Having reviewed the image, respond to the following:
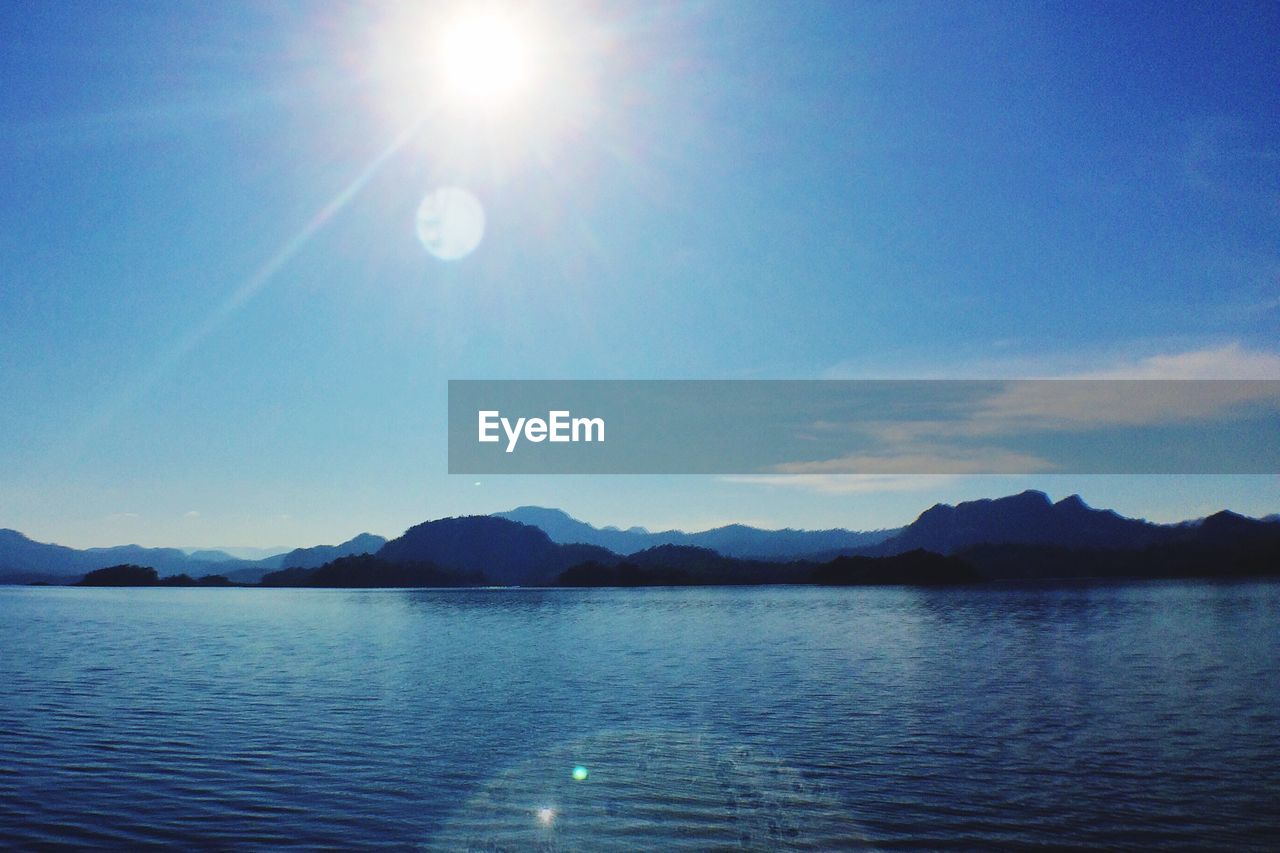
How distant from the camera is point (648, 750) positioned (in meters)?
35.5

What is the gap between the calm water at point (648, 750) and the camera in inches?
990

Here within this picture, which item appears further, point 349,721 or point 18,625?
point 18,625

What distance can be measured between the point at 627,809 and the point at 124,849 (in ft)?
49.1

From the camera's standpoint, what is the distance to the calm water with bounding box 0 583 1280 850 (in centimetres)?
2514

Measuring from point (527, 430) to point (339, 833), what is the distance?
56.8 meters

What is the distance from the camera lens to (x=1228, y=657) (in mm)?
70875

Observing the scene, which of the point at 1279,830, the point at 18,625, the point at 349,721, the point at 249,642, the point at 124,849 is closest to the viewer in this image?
the point at 124,849

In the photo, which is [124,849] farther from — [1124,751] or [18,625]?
[18,625]

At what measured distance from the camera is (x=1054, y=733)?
128ft

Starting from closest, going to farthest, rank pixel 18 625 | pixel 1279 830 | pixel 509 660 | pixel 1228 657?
pixel 1279 830 < pixel 1228 657 < pixel 509 660 < pixel 18 625

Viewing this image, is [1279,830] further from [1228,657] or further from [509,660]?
[509,660]

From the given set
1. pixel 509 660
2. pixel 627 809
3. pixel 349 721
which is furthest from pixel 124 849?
pixel 509 660

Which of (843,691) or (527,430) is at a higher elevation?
(527,430)

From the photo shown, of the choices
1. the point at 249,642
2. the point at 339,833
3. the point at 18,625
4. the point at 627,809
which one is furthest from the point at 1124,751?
the point at 18,625
